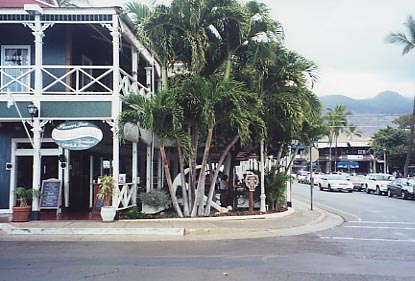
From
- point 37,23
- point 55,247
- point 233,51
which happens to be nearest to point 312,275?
point 55,247

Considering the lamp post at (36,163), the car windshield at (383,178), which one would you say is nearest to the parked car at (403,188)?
the car windshield at (383,178)

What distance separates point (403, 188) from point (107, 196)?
21441mm

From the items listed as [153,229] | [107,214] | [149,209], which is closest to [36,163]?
[107,214]

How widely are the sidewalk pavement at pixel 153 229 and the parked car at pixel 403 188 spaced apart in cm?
1523

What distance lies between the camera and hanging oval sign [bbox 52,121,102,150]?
1353 centimetres

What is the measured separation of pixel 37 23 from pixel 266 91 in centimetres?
791

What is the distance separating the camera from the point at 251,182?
15930mm

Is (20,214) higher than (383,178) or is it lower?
lower

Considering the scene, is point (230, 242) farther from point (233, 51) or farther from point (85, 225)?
point (233, 51)

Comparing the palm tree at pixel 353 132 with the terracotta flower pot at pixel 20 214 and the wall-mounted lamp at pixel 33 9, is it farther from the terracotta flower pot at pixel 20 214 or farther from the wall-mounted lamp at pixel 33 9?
the terracotta flower pot at pixel 20 214

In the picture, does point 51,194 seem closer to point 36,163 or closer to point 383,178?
point 36,163

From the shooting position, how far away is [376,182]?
33.2 meters

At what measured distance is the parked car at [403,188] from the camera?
27.4 meters

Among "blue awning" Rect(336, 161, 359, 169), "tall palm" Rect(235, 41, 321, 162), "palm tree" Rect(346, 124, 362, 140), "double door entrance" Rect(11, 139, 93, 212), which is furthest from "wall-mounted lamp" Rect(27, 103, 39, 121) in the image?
"palm tree" Rect(346, 124, 362, 140)
